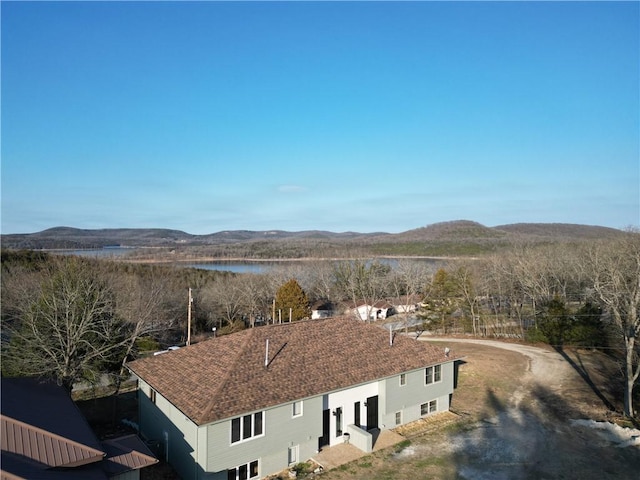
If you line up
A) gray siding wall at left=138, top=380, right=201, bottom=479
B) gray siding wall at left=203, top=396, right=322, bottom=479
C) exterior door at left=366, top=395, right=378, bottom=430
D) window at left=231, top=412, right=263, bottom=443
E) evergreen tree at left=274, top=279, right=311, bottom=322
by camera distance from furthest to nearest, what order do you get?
1. evergreen tree at left=274, top=279, right=311, bottom=322
2. exterior door at left=366, top=395, right=378, bottom=430
3. gray siding wall at left=138, top=380, right=201, bottom=479
4. window at left=231, top=412, right=263, bottom=443
5. gray siding wall at left=203, top=396, right=322, bottom=479

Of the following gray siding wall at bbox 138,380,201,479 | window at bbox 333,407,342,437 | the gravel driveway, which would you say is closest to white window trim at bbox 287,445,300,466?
window at bbox 333,407,342,437

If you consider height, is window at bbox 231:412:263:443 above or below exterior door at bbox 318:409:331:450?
above

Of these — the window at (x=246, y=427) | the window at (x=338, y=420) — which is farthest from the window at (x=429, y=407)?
the window at (x=246, y=427)

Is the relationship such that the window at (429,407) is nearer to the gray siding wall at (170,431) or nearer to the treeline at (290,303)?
the treeline at (290,303)

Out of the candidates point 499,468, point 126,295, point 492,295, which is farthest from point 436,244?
point 499,468

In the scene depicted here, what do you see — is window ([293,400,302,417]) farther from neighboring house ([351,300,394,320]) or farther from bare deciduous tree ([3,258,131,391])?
neighboring house ([351,300,394,320])

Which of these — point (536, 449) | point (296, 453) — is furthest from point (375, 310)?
point (296, 453)
